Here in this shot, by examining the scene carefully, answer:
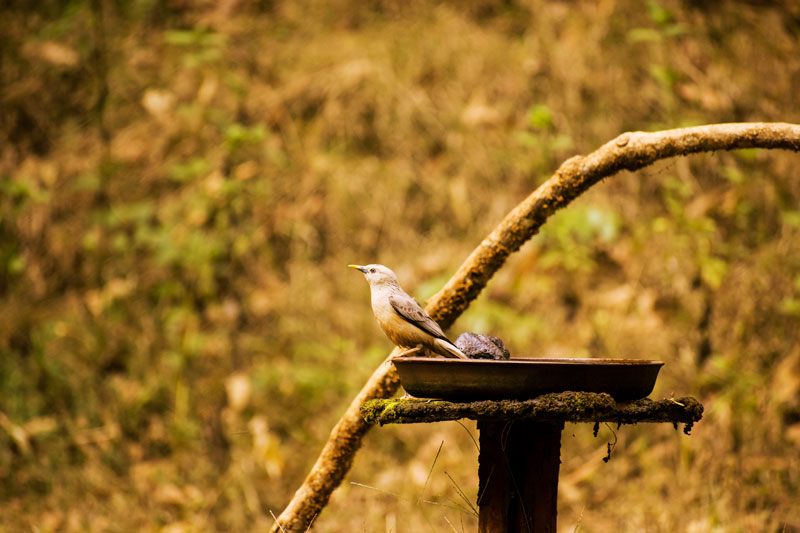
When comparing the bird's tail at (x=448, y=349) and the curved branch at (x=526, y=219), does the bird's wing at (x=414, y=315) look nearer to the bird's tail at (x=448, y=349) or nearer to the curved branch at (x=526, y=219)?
the bird's tail at (x=448, y=349)

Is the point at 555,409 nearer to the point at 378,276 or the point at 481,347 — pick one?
the point at 481,347

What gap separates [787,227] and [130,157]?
5.45 meters

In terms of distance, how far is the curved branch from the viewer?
2.74m

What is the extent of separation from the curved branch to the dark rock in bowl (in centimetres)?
67

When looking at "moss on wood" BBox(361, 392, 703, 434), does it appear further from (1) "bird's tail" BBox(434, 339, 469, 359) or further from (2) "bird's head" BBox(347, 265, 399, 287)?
(2) "bird's head" BBox(347, 265, 399, 287)

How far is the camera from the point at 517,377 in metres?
1.86

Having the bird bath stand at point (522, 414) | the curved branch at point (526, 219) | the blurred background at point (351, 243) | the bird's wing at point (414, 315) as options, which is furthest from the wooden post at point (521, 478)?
the blurred background at point (351, 243)

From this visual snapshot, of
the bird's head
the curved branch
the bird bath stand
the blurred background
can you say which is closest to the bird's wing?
the bird's head

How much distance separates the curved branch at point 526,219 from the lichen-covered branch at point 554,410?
917 mm

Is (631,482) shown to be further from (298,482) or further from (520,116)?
(520,116)

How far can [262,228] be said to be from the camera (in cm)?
640

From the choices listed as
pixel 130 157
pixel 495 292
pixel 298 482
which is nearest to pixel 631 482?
pixel 495 292

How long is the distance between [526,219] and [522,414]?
1.18 metres

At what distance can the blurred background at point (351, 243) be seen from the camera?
4.78 metres
